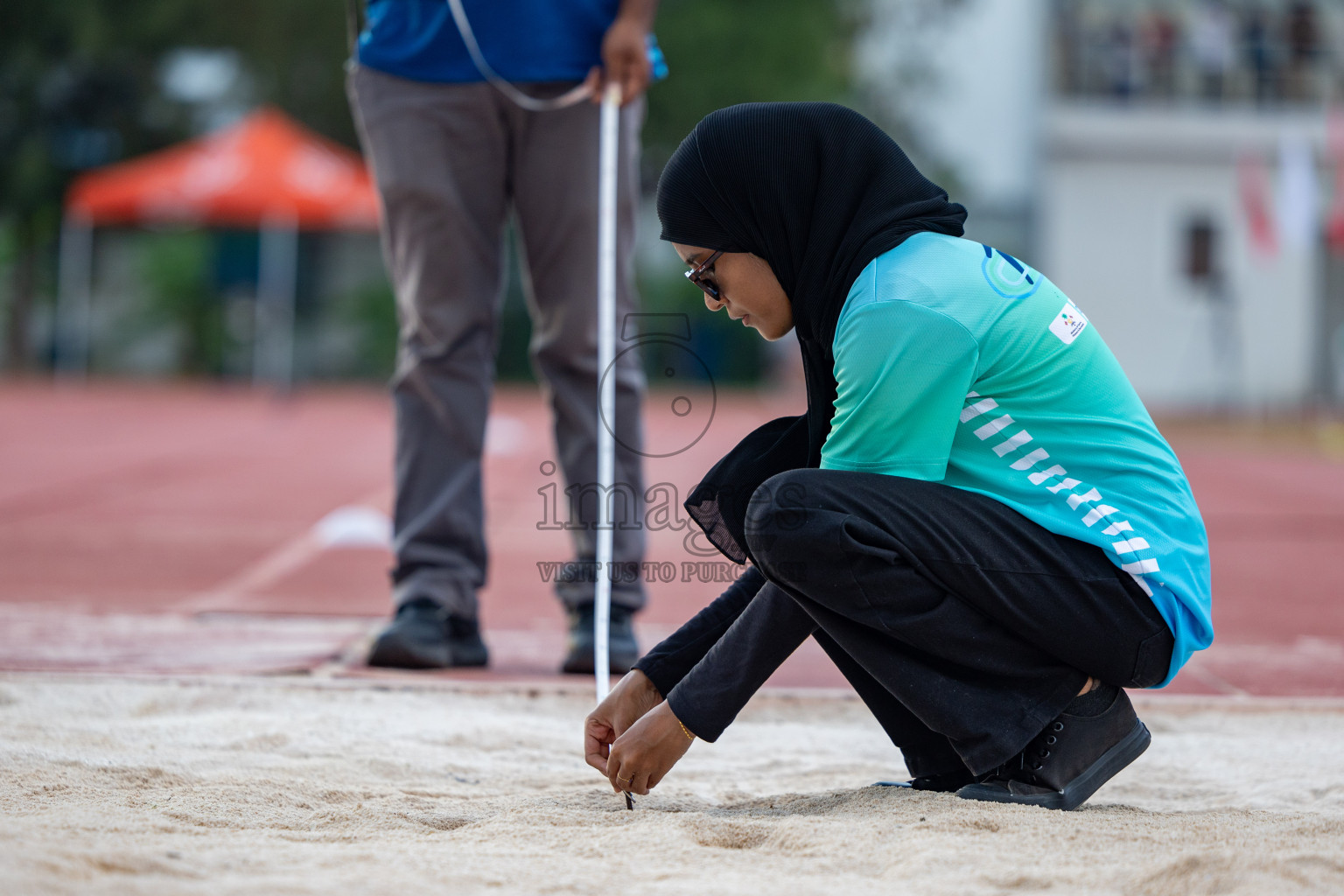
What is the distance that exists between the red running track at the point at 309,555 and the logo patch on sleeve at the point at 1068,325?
3.87ft

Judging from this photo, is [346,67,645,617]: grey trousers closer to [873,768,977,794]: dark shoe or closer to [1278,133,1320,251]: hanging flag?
[873,768,977,794]: dark shoe

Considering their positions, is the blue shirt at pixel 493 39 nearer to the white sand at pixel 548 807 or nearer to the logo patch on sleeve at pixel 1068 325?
the white sand at pixel 548 807

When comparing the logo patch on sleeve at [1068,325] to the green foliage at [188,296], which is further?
the green foliage at [188,296]

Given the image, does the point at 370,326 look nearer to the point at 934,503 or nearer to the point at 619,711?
the point at 619,711

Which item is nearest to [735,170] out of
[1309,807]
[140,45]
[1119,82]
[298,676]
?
[1309,807]

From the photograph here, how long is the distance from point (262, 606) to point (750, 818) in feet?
6.85

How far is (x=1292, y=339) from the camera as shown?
18531 mm

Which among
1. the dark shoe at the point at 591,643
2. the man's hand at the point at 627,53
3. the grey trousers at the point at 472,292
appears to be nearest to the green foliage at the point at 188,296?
the grey trousers at the point at 472,292

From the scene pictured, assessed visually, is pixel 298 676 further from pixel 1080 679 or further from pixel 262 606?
pixel 1080 679

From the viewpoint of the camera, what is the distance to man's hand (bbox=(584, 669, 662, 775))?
1.88 meters

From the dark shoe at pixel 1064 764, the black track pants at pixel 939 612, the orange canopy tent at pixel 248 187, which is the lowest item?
the dark shoe at pixel 1064 764

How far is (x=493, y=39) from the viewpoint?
9.29ft

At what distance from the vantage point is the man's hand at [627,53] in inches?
110

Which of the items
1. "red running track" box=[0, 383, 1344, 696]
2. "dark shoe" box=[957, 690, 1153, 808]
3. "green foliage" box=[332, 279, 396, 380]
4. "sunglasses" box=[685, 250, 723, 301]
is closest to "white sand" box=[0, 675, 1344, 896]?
"dark shoe" box=[957, 690, 1153, 808]
